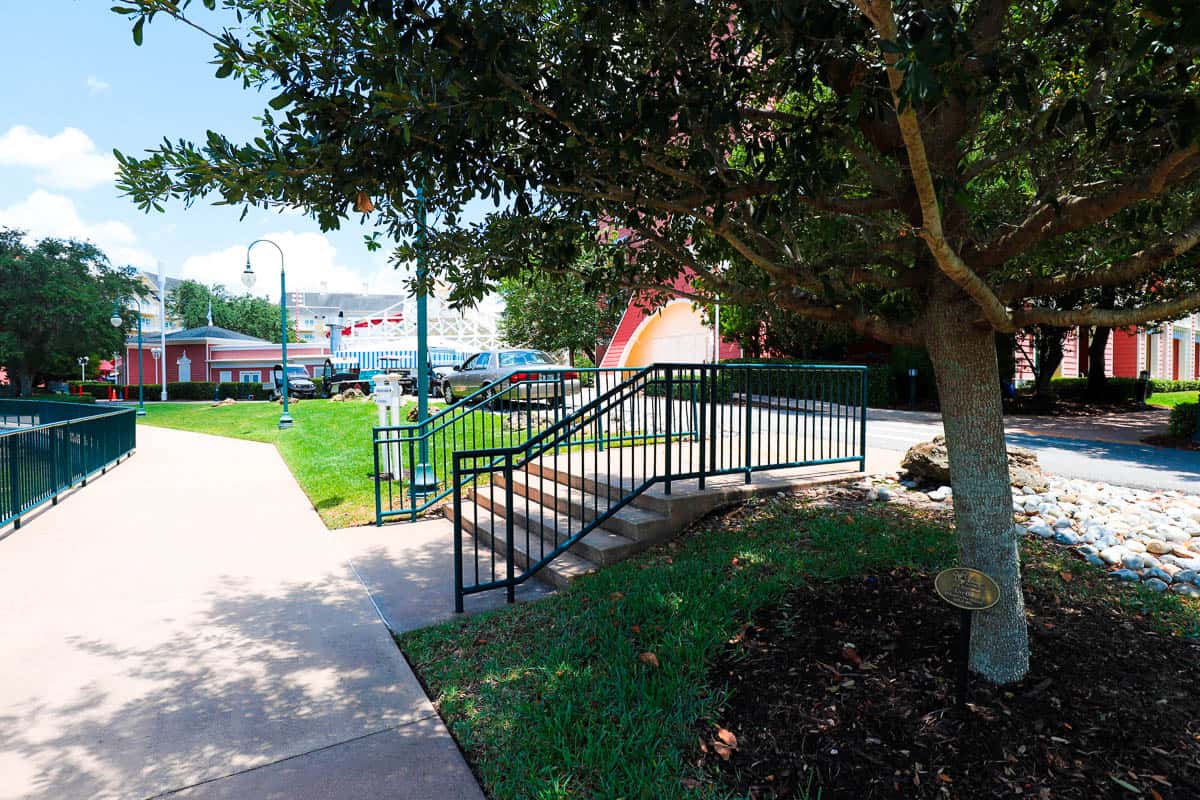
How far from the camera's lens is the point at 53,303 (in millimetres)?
33094

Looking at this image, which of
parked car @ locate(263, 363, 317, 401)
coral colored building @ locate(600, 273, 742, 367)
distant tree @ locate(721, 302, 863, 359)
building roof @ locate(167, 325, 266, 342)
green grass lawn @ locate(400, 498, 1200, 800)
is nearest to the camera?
green grass lawn @ locate(400, 498, 1200, 800)

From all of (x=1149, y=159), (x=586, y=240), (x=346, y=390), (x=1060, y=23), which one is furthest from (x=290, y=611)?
(x=346, y=390)

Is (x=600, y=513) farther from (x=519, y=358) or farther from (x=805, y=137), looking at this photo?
(x=519, y=358)

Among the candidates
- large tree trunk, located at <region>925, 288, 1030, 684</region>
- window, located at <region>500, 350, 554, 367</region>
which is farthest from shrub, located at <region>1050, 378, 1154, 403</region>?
large tree trunk, located at <region>925, 288, 1030, 684</region>

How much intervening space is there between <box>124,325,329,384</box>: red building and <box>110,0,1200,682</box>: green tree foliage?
45.4m

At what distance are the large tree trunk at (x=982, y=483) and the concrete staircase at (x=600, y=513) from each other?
2.66m

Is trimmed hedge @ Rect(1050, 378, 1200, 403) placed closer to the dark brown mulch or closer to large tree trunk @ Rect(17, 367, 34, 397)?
the dark brown mulch

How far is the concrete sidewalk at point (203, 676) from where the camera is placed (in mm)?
2928

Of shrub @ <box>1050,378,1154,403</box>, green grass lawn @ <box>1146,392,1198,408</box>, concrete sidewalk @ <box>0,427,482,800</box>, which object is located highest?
shrub @ <box>1050,378,1154,403</box>

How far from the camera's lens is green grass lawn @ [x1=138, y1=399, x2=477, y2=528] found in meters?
8.59

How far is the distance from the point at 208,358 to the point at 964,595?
5167 cm

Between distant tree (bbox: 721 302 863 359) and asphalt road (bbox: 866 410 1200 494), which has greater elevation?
distant tree (bbox: 721 302 863 359)

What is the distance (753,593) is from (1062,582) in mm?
1994

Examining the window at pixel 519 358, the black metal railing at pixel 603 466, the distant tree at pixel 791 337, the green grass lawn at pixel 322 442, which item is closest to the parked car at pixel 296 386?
the green grass lawn at pixel 322 442
